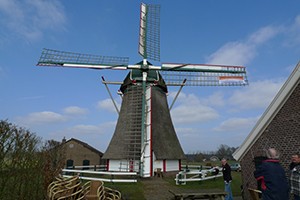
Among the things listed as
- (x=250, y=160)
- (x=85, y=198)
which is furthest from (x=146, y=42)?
(x=85, y=198)

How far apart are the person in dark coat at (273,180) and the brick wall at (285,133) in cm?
399

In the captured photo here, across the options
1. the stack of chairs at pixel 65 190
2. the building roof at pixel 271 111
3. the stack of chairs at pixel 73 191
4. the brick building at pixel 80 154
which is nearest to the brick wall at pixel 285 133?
the building roof at pixel 271 111

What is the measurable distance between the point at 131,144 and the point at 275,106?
10.5 m

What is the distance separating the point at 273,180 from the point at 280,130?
462 cm

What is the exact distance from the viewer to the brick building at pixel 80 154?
31953 millimetres

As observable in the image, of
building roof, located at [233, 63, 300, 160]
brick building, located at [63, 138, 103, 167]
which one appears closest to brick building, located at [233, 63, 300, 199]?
building roof, located at [233, 63, 300, 160]

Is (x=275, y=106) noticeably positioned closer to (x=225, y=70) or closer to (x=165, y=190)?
(x=165, y=190)

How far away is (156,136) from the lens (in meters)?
16.9

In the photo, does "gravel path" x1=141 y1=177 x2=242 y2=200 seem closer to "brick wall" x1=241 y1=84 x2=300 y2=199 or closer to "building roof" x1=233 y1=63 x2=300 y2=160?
"building roof" x1=233 y1=63 x2=300 y2=160

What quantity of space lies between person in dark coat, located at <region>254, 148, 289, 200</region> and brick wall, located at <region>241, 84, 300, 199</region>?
399 centimetres

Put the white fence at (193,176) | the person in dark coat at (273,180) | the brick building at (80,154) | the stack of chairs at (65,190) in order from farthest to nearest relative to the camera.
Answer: the brick building at (80,154), the white fence at (193,176), the stack of chairs at (65,190), the person in dark coat at (273,180)

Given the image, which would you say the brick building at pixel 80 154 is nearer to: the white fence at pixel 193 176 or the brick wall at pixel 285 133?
the white fence at pixel 193 176

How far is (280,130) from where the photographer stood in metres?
7.82

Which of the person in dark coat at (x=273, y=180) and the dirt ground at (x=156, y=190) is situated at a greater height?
the person in dark coat at (x=273, y=180)
